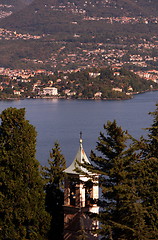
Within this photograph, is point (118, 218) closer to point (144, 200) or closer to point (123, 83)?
point (144, 200)

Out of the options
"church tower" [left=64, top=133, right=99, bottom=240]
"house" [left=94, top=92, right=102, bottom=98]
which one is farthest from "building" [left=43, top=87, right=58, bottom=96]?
"church tower" [left=64, top=133, right=99, bottom=240]

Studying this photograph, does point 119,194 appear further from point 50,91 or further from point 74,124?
point 50,91

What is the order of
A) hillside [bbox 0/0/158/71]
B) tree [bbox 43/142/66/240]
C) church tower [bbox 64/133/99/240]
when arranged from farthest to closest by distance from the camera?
hillside [bbox 0/0/158/71] → tree [bbox 43/142/66/240] → church tower [bbox 64/133/99/240]

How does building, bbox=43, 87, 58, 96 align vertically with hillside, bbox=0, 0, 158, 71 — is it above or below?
below

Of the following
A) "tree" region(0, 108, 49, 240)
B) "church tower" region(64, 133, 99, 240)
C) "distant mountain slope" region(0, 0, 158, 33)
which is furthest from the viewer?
"distant mountain slope" region(0, 0, 158, 33)

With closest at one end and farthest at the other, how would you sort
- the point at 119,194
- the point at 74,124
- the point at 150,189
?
the point at 119,194, the point at 150,189, the point at 74,124

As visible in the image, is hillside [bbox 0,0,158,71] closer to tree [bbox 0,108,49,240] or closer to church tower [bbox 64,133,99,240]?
tree [bbox 0,108,49,240]

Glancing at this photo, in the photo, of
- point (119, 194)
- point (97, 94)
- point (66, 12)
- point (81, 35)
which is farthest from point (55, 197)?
point (66, 12)
